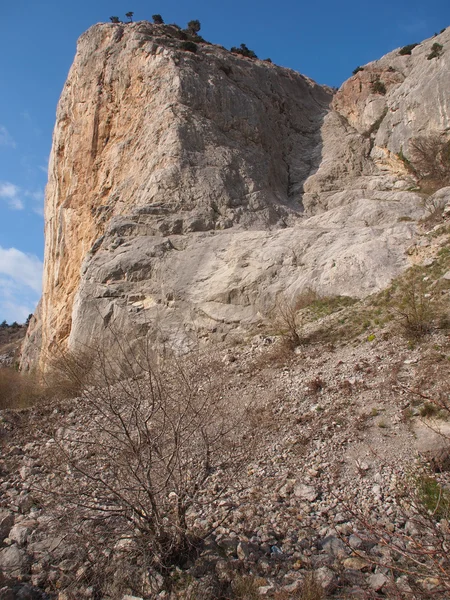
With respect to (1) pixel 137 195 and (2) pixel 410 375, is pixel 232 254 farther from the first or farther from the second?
(2) pixel 410 375

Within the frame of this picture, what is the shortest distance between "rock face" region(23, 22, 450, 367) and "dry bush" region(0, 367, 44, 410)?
80.4 inches

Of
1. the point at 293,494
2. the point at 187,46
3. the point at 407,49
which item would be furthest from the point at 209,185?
the point at 407,49

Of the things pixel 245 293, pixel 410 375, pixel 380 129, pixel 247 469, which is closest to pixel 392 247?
pixel 245 293

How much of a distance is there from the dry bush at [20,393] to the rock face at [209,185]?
2.04 meters

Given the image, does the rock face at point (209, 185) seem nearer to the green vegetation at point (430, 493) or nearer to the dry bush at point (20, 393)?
the dry bush at point (20, 393)

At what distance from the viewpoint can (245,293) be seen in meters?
13.2

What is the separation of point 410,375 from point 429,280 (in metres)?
3.88

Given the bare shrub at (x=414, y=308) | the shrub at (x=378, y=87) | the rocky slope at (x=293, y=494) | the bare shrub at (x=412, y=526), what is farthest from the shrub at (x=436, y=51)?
the bare shrub at (x=412, y=526)

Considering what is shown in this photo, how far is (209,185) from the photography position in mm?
17141

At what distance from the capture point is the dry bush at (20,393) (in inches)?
457

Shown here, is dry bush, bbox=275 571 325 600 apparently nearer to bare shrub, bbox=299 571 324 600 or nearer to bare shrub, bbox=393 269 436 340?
bare shrub, bbox=299 571 324 600

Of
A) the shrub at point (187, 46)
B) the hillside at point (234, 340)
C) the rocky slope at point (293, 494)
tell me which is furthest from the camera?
the shrub at point (187, 46)

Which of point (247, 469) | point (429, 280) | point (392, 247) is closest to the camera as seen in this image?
point (247, 469)

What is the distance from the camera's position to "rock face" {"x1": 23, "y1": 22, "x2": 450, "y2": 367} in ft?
44.1
